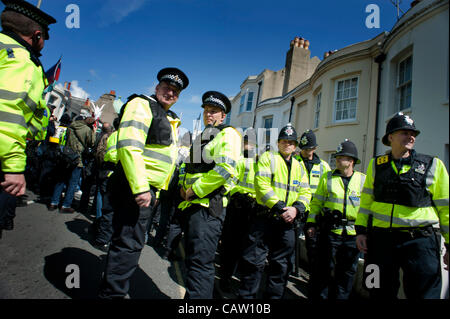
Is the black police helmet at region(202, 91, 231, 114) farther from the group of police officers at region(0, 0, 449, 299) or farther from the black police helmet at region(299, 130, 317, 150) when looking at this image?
the black police helmet at region(299, 130, 317, 150)

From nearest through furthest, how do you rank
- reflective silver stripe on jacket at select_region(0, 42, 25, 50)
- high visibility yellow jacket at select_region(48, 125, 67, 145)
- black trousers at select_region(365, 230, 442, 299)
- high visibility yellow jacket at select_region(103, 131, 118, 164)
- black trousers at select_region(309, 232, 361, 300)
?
reflective silver stripe on jacket at select_region(0, 42, 25, 50)
black trousers at select_region(365, 230, 442, 299)
black trousers at select_region(309, 232, 361, 300)
high visibility yellow jacket at select_region(103, 131, 118, 164)
high visibility yellow jacket at select_region(48, 125, 67, 145)

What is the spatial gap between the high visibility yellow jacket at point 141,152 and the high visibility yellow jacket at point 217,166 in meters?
0.32

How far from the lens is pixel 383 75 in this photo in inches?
350

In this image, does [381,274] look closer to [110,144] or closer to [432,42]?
[110,144]

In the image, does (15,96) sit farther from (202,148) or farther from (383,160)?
(383,160)

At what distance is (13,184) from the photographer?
1.54m

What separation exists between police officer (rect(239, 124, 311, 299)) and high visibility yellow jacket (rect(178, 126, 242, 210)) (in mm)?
670

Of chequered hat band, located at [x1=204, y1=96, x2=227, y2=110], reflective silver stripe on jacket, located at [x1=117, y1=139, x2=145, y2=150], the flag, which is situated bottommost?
reflective silver stripe on jacket, located at [x1=117, y1=139, x2=145, y2=150]

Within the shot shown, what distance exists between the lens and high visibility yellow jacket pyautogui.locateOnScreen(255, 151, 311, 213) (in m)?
2.81

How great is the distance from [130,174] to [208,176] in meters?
0.73

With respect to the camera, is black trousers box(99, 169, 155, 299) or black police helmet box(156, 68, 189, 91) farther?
black police helmet box(156, 68, 189, 91)

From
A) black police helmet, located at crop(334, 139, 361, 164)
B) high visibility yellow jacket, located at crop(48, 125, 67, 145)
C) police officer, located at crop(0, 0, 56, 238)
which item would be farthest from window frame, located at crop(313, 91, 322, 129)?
police officer, located at crop(0, 0, 56, 238)

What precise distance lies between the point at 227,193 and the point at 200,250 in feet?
2.22

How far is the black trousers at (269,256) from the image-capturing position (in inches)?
102
